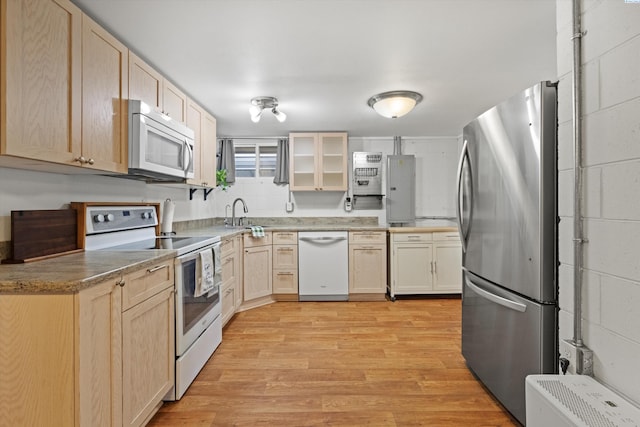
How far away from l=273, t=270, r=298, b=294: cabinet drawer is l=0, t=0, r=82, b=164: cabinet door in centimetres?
264

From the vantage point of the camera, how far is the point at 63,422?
106 cm

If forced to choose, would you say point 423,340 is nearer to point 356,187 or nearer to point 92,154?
point 356,187

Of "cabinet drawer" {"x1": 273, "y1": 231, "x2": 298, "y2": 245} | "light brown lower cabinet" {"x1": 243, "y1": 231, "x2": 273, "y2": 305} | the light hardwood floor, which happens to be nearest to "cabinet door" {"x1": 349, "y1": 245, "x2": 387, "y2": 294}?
the light hardwood floor

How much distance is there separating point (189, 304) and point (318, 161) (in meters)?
2.67

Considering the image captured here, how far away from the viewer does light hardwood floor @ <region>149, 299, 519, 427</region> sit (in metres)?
1.68

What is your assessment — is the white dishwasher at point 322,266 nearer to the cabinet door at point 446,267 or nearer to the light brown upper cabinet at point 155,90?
the cabinet door at point 446,267

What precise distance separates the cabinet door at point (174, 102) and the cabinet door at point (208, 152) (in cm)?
46

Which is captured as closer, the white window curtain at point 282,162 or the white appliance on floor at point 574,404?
the white appliance on floor at point 574,404

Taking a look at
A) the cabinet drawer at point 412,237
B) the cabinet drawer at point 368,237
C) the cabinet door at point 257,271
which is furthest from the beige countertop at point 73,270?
the cabinet drawer at point 412,237

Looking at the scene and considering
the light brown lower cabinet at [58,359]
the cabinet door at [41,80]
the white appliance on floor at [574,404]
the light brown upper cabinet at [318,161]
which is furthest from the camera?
the light brown upper cabinet at [318,161]

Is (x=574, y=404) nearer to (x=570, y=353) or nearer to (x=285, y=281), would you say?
(x=570, y=353)

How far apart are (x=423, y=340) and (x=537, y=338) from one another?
1.32 m

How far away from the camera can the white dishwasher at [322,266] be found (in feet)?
12.5

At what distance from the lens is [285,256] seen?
3.82m
